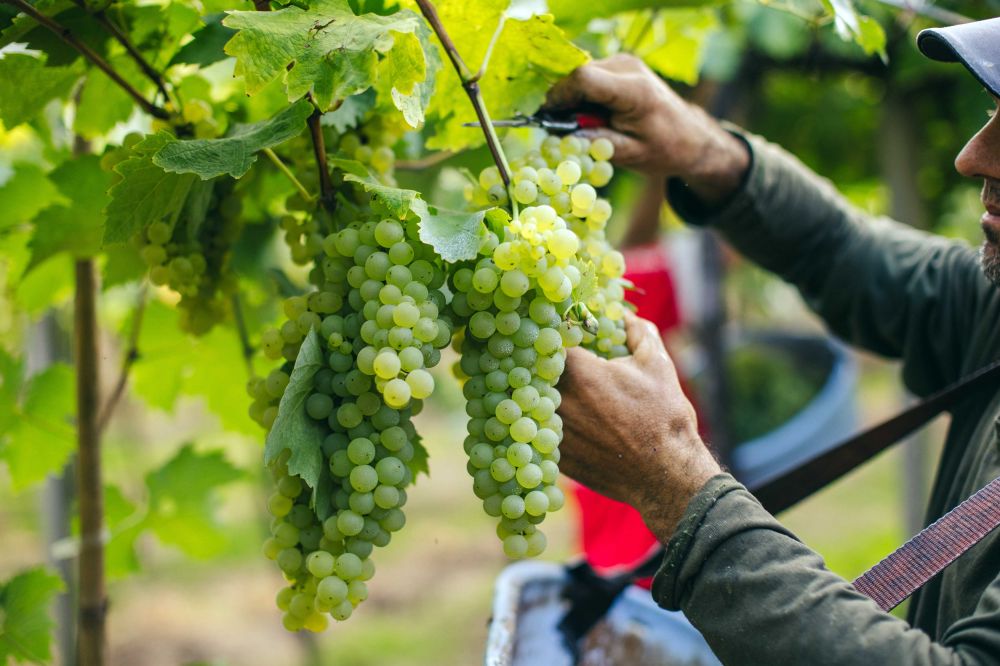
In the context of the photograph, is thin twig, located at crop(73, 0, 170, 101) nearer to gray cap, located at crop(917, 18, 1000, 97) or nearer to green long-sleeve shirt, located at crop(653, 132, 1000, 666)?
green long-sleeve shirt, located at crop(653, 132, 1000, 666)

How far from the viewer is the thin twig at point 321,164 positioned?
2.80 feet

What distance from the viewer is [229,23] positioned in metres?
0.71

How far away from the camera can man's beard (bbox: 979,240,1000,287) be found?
43.9 inches

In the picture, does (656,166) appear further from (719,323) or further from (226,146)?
(719,323)

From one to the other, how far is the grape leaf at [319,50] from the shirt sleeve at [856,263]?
2.89 ft

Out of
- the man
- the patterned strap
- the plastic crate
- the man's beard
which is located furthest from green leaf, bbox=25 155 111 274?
the man's beard

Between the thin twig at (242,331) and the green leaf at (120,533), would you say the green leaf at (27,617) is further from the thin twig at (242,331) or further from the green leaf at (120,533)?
the thin twig at (242,331)

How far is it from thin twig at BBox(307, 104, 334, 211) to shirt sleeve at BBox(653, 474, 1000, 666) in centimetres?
48

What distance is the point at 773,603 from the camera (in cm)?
83

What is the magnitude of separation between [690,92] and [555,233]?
2598 millimetres

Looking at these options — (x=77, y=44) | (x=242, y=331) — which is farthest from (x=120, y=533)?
(x=77, y=44)

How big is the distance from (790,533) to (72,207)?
3.01 ft

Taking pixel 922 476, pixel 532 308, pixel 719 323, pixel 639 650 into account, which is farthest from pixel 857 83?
pixel 532 308

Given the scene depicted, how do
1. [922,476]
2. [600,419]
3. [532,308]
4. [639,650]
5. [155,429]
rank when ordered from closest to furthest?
1. [532,308]
2. [600,419]
3. [639,650]
4. [922,476]
5. [155,429]
